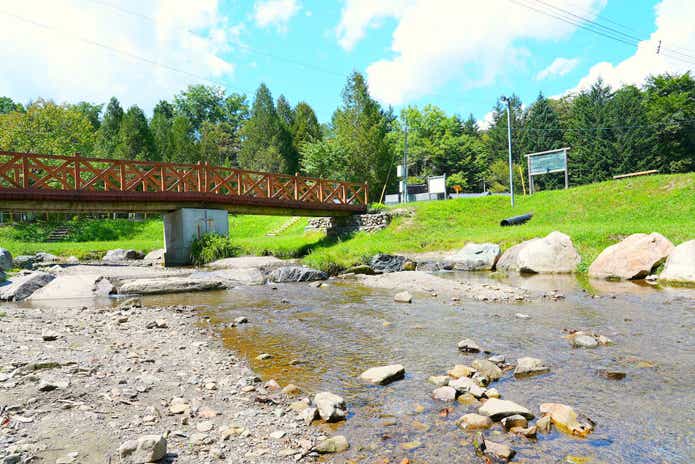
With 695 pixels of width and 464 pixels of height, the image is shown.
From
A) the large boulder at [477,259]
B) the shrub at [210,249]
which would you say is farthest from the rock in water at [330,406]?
the shrub at [210,249]

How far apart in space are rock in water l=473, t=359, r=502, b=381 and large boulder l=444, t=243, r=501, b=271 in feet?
37.1

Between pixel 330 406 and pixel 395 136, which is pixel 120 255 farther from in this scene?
pixel 395 136

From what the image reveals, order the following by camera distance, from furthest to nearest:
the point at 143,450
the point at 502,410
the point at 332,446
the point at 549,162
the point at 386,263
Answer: the point at 549,162
the point at 386,263
the point at 502,410
the point at 332,446
the point at 143,450

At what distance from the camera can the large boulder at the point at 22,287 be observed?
34.0 feet

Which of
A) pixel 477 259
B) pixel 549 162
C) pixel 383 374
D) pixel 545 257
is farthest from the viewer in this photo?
pixel 549 162

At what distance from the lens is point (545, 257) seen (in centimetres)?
1416

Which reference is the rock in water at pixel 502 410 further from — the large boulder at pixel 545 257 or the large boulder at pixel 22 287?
the large boulder at pixel 545 257

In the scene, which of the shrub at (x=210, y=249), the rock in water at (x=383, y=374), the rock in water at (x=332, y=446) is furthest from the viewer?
the shrub at (x=210, y=249)

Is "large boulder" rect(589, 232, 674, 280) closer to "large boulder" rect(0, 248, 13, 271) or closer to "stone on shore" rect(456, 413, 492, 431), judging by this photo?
"stone on shore" rect(456, 413, 492, 431)

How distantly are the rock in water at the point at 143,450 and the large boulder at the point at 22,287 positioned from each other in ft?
31.9

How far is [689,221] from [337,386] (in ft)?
62.1

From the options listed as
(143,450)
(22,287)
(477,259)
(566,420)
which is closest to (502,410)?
(566,420)

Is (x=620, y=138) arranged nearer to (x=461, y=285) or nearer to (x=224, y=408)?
(x=461, y=285)

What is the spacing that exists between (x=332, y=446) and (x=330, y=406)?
50 cm
